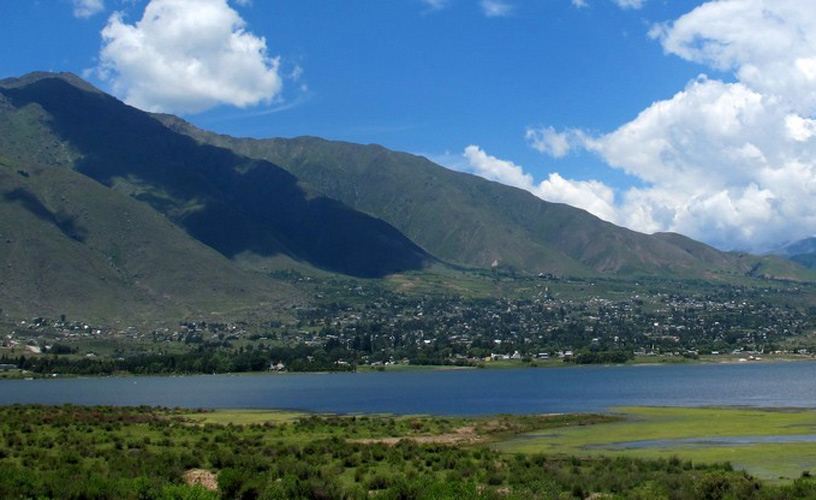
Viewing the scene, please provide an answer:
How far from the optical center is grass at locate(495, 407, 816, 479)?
55719 millimetres

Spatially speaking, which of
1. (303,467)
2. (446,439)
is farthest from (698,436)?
(303,467)

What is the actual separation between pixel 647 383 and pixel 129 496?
149m

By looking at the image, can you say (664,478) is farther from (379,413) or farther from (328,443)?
(379,413)

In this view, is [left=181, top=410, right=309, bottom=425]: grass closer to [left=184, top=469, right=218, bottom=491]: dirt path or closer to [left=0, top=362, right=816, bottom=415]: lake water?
[left=0, top=362, right=816, bottom=415]: lake water

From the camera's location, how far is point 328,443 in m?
63.2

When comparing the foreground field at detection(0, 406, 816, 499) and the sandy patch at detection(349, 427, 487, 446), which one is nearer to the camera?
the foreground field at detection(0, 406, 816, 499)

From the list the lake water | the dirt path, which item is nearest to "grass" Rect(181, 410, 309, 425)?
the lake water

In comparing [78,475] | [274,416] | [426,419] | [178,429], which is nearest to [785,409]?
[426,419]

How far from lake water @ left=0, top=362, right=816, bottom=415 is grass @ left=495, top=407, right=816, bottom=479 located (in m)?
13.6

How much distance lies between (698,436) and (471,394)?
8304cm

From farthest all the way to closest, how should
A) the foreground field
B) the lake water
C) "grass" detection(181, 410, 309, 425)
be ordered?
the lake water → "grass" detection(181, 410, 309, 425) → the foreground field

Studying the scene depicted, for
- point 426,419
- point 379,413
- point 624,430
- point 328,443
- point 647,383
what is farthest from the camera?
point 647,383

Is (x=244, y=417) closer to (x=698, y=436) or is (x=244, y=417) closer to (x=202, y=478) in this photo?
(x=698, y=436)

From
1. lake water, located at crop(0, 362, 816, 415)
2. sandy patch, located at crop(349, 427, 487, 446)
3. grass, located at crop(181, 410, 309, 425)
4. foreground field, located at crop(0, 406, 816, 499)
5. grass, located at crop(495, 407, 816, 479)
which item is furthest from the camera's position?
lake water, located at crop(0, 362, 816, 415)
